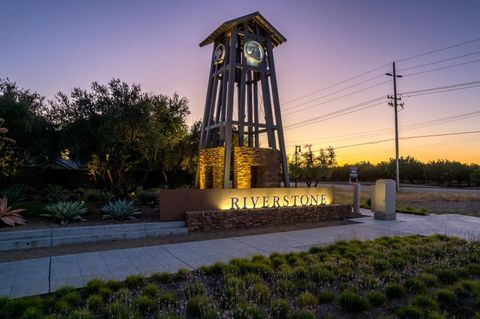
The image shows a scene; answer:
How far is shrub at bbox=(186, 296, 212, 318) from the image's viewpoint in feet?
12.5

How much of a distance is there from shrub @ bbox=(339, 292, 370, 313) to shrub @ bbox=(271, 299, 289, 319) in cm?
87

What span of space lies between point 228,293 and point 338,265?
2.50m

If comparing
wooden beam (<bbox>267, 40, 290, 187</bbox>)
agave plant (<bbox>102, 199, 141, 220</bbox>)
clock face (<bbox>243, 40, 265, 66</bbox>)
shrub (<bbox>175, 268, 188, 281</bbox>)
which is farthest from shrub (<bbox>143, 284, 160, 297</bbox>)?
clock face (<bbox>243, 40, 265, 66</bbox>)

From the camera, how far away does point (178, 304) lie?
13.3ft

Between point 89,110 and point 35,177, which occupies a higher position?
point 89,110

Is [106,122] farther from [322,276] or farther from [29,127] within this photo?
[322,276]

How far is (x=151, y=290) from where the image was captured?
4438 millimetres

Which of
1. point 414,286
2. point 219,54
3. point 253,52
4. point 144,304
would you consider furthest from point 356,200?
point 144,304

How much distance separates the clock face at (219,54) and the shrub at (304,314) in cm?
1339

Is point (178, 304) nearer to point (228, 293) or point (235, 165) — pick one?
point (228, 293)

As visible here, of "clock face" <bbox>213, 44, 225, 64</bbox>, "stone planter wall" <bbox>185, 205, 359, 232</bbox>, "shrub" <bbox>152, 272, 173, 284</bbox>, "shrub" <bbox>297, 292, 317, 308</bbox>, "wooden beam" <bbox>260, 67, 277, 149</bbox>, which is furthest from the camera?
"wooden beam" <bbox>260, 67, 277, 149</bbox>

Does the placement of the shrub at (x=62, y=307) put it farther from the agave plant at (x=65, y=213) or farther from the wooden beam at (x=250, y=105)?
the wooden beam at (x=250, y=105)

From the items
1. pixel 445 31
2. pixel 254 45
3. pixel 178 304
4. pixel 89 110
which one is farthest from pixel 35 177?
pixel 445 31

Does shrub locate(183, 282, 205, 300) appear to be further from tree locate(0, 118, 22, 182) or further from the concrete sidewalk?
tree locate(0, 118, 22, 182)
